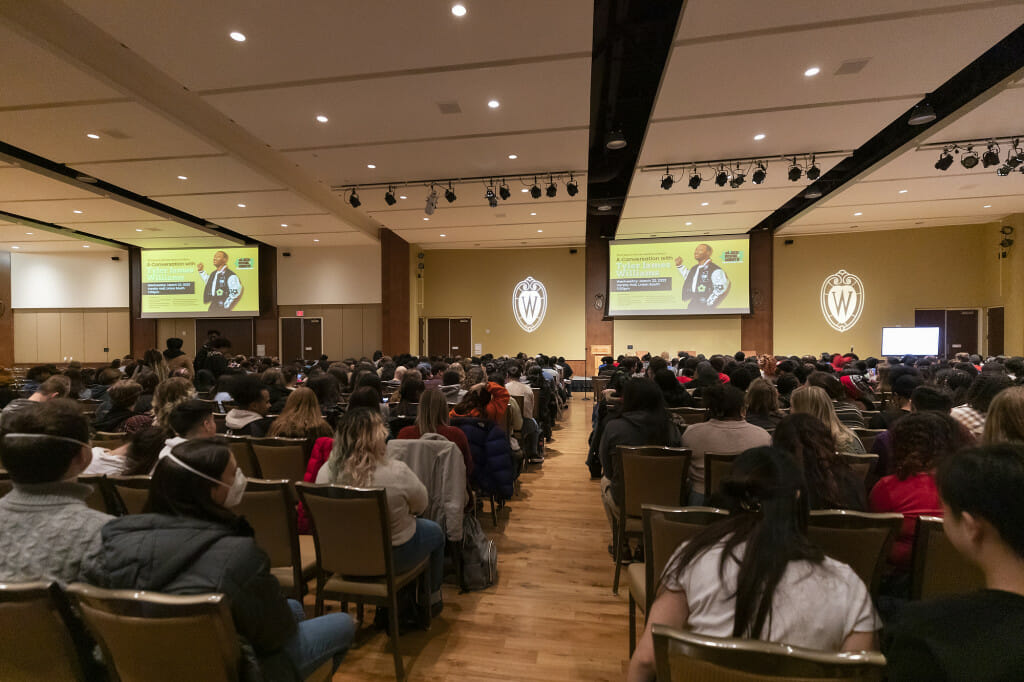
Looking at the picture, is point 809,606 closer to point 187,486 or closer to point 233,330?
point 187,486

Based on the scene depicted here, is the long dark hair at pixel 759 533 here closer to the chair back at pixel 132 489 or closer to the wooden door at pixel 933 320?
the chair back at pixel 132 489

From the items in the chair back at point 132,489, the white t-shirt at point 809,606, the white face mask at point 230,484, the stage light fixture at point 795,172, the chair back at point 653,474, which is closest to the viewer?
the white t-shirt at point 809,606

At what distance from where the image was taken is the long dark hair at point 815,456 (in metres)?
1.93

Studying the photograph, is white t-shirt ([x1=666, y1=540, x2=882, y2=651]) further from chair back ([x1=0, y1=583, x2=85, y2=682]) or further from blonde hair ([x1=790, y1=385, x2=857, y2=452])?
blonde hair ([x1=790, y1=385, x2=857, y2=452])

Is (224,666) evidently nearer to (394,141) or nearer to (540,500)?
(540,500)

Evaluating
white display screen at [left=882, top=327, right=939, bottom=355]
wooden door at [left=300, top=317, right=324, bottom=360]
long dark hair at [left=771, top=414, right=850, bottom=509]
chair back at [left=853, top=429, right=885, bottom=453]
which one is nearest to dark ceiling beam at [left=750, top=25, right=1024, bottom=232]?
chair back at [left=853, top=429, right=885, bottom=453]

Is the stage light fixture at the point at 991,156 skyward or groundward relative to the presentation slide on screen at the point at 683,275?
skyward

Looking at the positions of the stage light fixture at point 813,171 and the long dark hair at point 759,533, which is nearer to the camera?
the long dark hair at point 759,533

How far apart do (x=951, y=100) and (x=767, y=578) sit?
25.8 feet

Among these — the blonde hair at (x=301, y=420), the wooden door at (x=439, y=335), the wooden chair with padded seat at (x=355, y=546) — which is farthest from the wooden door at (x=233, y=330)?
the wooden chair with padded seat at (x=355, y=546)

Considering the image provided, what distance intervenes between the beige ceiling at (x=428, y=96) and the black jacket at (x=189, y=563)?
424cm

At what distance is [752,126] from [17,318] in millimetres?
19477

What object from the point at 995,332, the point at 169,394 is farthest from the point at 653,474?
the point at 995,332

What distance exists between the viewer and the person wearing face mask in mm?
1240
